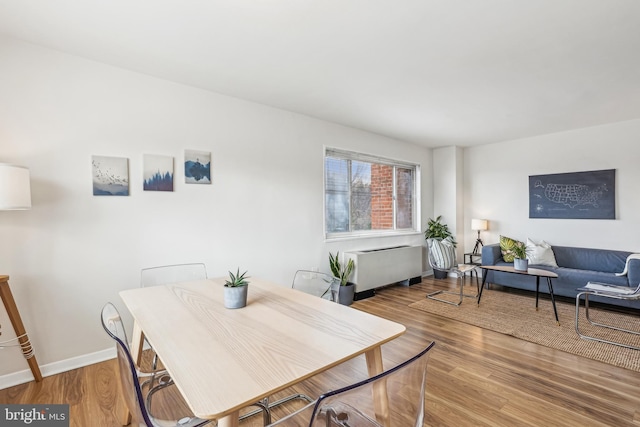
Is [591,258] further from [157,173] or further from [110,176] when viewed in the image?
[110,176]

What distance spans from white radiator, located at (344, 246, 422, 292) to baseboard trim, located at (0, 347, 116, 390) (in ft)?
9.33

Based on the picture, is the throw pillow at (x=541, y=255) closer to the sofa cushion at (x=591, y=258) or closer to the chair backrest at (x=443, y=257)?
the sofa cushion at (x=591, y=258)

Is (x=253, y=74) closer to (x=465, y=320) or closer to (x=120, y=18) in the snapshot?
(x=120, y=18)

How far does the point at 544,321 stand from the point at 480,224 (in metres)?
2.25

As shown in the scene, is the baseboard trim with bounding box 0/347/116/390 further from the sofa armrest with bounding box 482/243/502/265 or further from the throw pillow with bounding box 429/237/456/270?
the sofa armrest with bounding box 482/243/502/265

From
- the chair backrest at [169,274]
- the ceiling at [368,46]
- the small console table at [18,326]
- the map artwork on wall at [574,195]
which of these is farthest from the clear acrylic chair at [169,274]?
the map artwork on wall at [574,195]

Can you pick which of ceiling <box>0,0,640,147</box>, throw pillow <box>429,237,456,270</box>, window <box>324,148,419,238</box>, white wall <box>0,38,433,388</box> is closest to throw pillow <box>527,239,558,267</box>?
throw pillow <box>429,237,456,270</box>

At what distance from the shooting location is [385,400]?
90cm

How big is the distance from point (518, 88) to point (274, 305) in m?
3.17

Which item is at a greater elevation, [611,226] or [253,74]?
[253,74]

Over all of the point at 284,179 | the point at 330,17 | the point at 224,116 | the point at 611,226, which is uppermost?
the point at 330,17

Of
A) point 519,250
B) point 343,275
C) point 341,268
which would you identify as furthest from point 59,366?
point 519,250

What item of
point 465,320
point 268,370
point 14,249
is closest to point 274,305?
point 268,370

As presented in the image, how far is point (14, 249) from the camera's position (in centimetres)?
216
